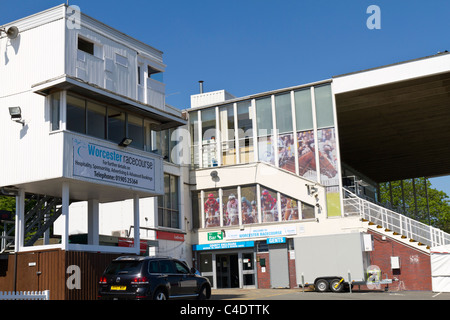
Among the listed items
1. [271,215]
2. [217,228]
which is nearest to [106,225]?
[217,228]

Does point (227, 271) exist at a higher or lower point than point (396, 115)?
lower

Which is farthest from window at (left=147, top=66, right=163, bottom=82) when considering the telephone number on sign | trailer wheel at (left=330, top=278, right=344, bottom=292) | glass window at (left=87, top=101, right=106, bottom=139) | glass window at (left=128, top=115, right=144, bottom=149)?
trailer wheel at (left=330, top=278, right=344, bottom=292)

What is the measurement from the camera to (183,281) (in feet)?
56.3

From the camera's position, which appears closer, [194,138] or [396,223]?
[396,223]

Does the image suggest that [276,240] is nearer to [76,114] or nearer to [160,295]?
[76,114]

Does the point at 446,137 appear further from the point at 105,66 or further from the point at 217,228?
the point at 105,66

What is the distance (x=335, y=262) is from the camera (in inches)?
996

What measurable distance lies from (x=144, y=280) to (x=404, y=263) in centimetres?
1622

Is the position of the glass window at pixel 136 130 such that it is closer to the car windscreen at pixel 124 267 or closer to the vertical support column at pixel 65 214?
the vertical support column at pixel 65 214

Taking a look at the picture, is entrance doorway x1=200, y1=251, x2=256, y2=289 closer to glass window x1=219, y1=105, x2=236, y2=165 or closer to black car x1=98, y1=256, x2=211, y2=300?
glass window x1=219, y1=105, x2=236, y2=165

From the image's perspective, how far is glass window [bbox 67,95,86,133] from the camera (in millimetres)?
19156

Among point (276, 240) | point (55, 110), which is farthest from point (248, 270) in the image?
point (55, 110)

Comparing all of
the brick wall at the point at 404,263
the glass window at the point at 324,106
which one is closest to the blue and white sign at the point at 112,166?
the glass window at the point at 324,106

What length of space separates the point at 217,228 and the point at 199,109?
7.74 metres
